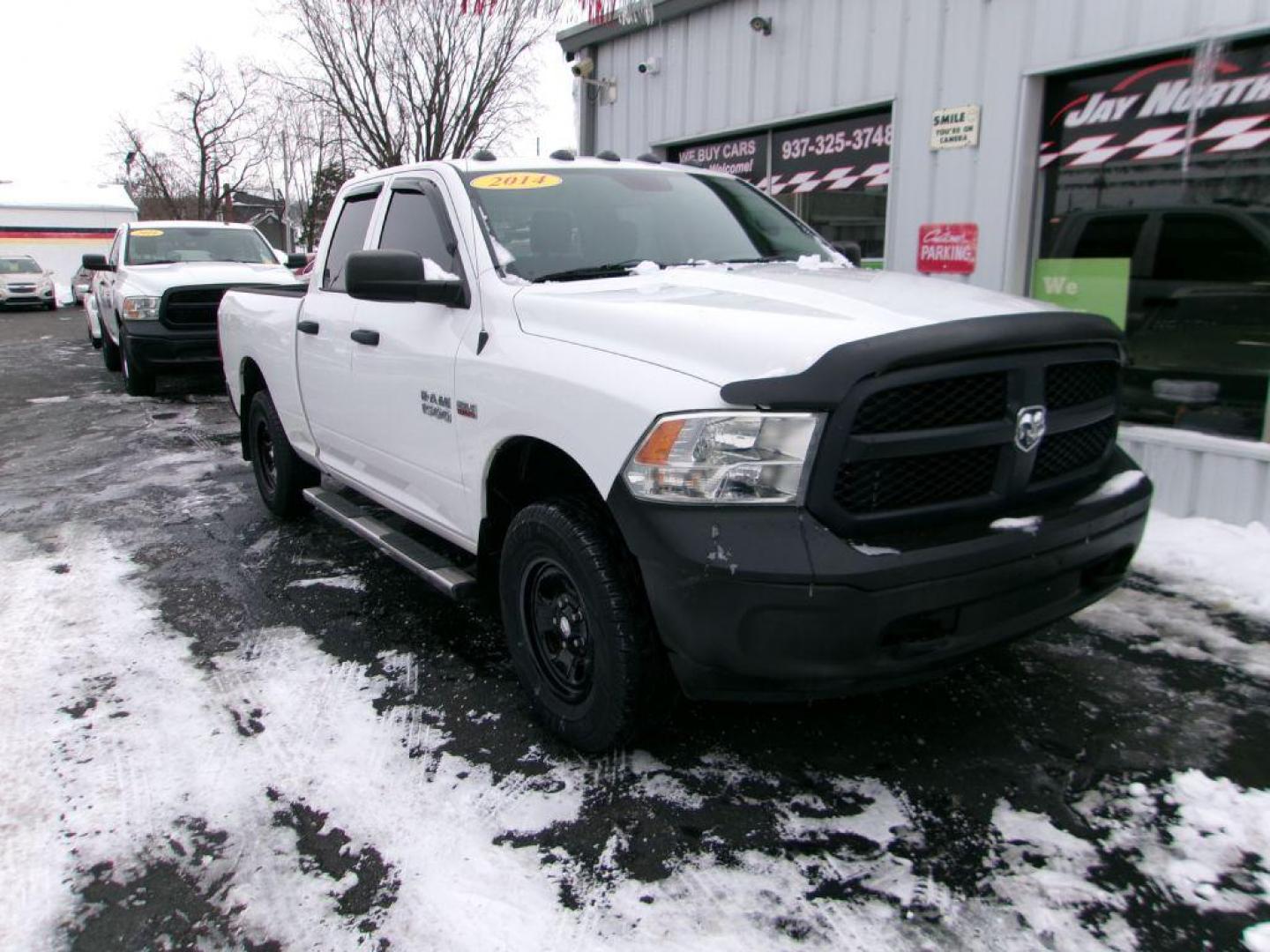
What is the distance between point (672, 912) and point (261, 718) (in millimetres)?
1747

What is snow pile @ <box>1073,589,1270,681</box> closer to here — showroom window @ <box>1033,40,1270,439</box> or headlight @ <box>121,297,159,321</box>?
showroom window @ <box>1033,40,1270,439</box>

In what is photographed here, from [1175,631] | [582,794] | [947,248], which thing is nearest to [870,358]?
[582,794]

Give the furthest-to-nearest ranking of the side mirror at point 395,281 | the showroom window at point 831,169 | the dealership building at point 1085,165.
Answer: the showroom window at point 831,169 < the dealership building at point 1085,165 < the side mirror at point 395,281

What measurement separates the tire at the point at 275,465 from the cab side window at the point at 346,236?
109cm

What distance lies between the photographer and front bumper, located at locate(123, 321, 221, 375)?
33.9ft

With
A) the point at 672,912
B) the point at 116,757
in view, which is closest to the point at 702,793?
the point at 672,912

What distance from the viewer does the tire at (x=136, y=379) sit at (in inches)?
420

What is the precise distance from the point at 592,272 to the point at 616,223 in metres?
0.42

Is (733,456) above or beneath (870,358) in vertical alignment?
beneath

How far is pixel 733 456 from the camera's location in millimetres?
2367

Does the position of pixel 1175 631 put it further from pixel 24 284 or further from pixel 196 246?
pixel 24 284

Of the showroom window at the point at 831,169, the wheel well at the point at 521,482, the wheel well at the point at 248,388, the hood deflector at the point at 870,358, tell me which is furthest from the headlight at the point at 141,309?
the hood deflector at the point at 870,358

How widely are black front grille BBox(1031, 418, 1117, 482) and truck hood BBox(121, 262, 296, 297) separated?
30.2 ft

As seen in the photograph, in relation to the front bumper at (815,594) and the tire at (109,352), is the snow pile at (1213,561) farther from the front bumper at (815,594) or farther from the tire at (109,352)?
the tire at (109,352)
